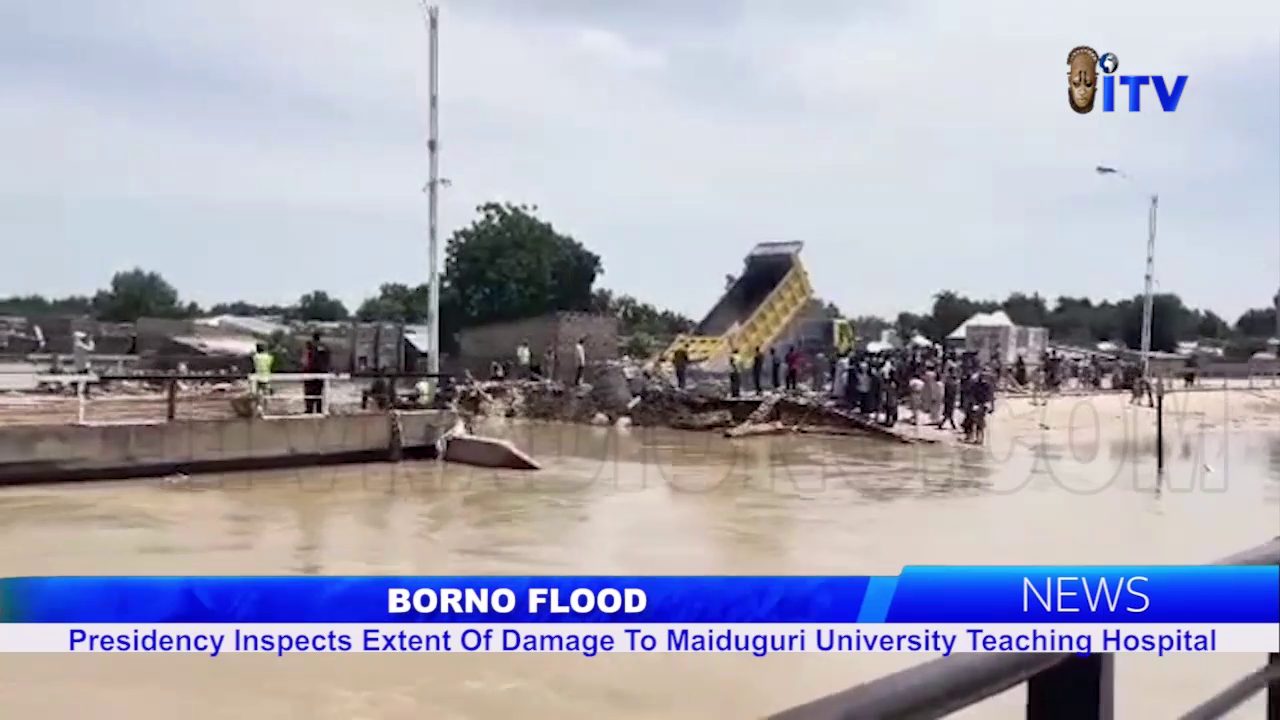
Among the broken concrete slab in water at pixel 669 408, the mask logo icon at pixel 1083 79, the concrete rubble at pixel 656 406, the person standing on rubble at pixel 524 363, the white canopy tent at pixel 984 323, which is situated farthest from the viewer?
the white canopy tent at pixel 984 323

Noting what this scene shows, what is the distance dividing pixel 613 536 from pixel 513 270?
93.0 ft

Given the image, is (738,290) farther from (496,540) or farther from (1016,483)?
(496,540)

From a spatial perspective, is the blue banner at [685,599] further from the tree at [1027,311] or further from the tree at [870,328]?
the tree at [1027,311]

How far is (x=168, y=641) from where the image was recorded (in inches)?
115

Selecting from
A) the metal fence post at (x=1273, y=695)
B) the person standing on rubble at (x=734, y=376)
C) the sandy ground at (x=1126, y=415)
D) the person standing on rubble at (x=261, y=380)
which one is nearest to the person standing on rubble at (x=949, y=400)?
the sandy ground at (x=1126, y=415)

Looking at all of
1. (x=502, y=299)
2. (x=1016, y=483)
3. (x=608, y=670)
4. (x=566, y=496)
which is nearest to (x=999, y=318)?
(x=502, y=299)

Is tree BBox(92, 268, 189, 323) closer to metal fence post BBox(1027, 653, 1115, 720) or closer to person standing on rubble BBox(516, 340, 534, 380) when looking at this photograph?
person standing on rubble BBox(516, 340, 534, 380)

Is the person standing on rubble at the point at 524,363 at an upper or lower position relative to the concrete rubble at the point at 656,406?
upper

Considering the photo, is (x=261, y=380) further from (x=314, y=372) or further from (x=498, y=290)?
(x=498, y=290)

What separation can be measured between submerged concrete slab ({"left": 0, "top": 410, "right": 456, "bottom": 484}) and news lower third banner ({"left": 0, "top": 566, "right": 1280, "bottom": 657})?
483 inches

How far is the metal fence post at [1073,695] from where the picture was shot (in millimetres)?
1662

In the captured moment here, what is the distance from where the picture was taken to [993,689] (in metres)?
1.49

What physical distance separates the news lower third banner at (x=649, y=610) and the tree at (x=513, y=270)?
33634 millimetres

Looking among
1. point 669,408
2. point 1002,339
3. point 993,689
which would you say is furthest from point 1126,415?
point 993,689
